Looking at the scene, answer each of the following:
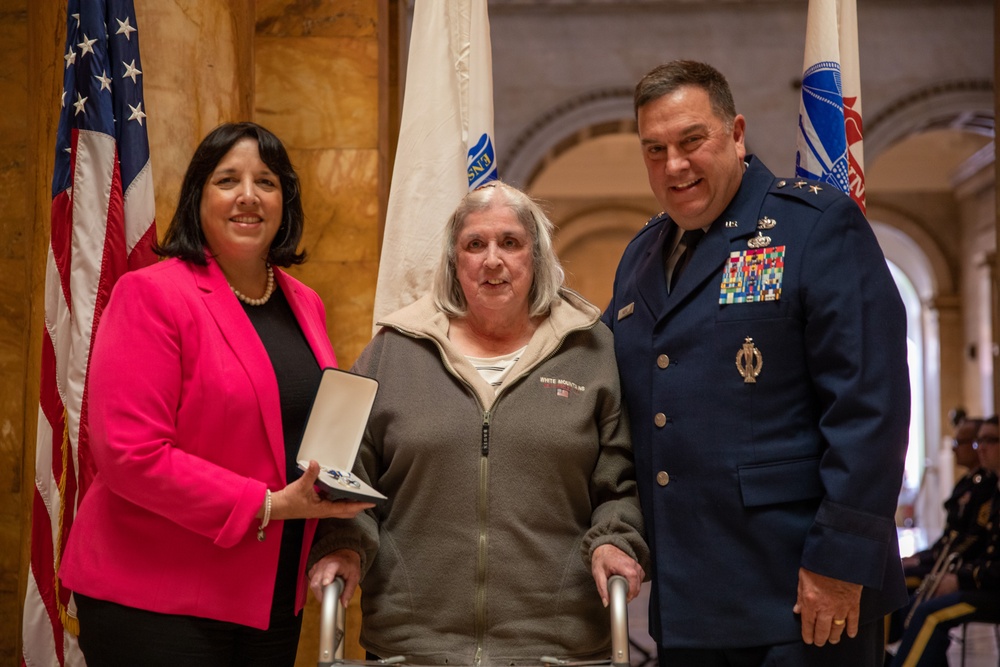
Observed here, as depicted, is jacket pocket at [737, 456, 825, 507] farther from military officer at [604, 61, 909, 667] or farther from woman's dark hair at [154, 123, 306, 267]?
woman's dark hair at [154, 123, 306, 267]

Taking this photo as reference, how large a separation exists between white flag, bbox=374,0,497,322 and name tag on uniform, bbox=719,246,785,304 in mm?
1534

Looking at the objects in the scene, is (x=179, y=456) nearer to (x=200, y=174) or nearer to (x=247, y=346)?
(x=247, y=346)

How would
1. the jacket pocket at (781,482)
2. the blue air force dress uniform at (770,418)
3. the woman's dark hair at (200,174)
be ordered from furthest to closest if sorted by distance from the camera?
the woman's dark hair at (200,174) → the jacket pocket at (781,482) → the blue air force dress uniform at (770,418)

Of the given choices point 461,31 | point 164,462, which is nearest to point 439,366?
point 164,462

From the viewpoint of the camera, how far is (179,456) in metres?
2.49

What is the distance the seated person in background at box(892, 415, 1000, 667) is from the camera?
583 cm

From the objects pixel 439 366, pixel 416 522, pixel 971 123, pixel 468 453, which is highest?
pixel 971 123

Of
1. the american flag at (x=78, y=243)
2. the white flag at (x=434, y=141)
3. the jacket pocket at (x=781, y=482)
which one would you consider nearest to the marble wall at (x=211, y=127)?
the american flag at (x=78, y=243)

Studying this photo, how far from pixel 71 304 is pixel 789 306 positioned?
221 centimetres

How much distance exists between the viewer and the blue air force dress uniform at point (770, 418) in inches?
92.5

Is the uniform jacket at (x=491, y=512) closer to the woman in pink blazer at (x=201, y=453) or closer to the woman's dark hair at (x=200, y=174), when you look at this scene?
the woman in pink blazer at (x=201, y=453)

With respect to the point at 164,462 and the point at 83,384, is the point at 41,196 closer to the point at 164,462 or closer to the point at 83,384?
the point at 83,384

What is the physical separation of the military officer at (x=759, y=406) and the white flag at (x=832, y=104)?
1361 mm

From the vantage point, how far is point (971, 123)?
12195 mm
